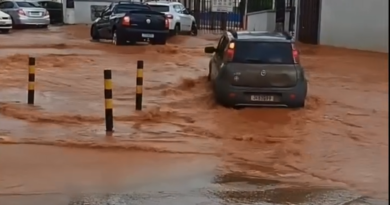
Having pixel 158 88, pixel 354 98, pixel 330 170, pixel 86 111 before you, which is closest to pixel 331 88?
pixel 354 98

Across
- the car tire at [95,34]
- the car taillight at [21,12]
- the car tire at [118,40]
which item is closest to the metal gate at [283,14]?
the car tire at [118,40]

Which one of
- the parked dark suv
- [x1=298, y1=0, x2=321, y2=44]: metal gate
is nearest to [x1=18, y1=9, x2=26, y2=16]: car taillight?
[x1=298, y1=0, x2=321, y2=44]: metal gate

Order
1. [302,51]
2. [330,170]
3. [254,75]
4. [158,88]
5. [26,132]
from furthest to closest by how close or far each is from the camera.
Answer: [302,51] → [158,88] → [254,75] → [26,132] → [330,170]

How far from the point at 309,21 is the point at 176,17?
6995 millimetres

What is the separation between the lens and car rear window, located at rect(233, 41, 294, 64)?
12.8 m

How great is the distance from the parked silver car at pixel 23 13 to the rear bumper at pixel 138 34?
13.6 m

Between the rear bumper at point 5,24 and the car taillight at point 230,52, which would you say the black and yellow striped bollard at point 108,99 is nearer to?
the car taillight at point 230,52

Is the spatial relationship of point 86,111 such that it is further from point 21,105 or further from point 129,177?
point 129,177

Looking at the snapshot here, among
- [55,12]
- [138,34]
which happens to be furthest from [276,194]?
[55,12]

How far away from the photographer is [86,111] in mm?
13141

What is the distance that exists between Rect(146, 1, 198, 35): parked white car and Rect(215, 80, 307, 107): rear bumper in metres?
20.6

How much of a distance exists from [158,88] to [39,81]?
10.1 ft

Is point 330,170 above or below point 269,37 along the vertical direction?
below

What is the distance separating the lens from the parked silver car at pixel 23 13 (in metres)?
39.5
